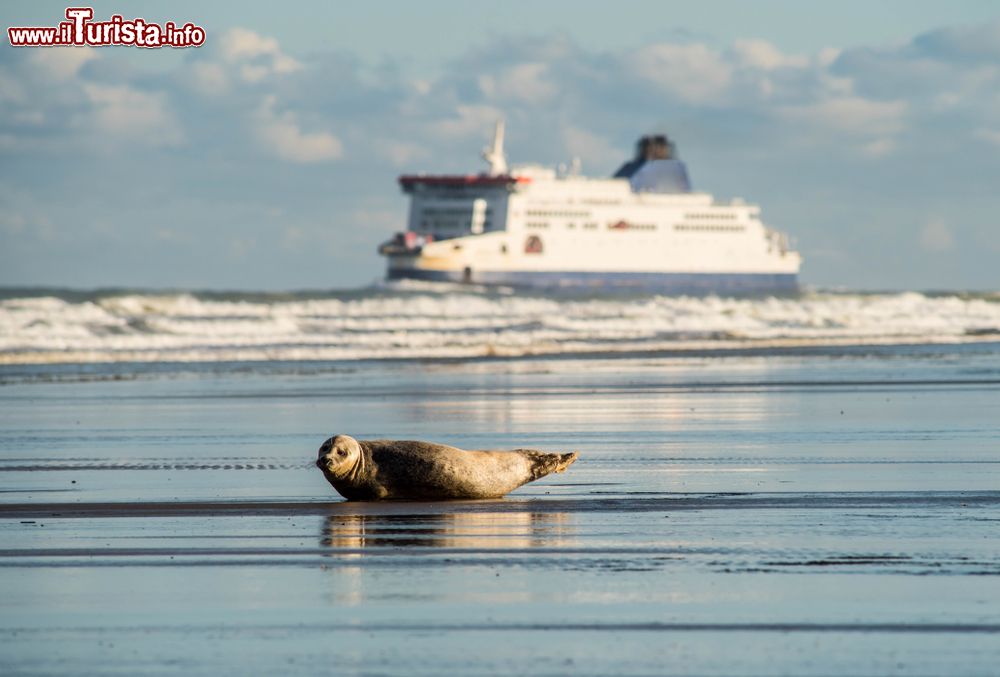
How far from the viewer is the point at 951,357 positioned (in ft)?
83.0

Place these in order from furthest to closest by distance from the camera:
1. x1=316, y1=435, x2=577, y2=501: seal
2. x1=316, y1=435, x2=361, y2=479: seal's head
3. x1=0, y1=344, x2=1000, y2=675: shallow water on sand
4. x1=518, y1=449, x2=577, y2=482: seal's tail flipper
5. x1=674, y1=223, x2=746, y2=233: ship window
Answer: x1=674, y1=223, x2=746, y2=233: ship window < x1=518, y1=449, x2=577, y2=482: seal's tail flipper < x1=316, y1=435, x2=577, y2=501: seal < x1=316, y1=435, x2=361, y2=479: seal's head < x1=0, y1=344, x2=1000, y2=675: shallow water on sand

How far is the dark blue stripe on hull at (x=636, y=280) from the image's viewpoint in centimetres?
7550

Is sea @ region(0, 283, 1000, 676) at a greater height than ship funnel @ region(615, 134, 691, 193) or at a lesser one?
lesser

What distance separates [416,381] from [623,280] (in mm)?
60509

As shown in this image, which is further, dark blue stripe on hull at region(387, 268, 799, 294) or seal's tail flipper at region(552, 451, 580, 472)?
dark blue stripe on hull at region(387, 268, 799, 294)

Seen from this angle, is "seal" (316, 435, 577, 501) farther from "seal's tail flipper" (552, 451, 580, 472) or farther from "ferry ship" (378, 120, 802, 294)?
"ferry ship" (378, 120, 802, 294)

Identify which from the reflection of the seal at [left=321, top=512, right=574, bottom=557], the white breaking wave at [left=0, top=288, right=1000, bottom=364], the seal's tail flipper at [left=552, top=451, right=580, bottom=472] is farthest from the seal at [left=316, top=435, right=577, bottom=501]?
the white breaking wave at [left=0, top=288, right=1000, bottom=364]

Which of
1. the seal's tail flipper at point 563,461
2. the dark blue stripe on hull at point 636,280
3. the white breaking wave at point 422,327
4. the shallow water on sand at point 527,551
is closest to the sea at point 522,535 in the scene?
the shallow water on sand at point 527,551

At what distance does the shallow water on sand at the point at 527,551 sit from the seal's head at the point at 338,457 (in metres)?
0.21

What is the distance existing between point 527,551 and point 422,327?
3183 cm

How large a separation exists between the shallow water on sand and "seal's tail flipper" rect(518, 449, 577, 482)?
0.15 metres

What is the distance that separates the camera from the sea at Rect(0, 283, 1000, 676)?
4578 millimetres

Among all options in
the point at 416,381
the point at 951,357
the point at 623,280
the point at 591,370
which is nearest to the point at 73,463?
the point at 416,381

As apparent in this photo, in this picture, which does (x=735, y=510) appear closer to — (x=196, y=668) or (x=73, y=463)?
(x=196, y=668)
